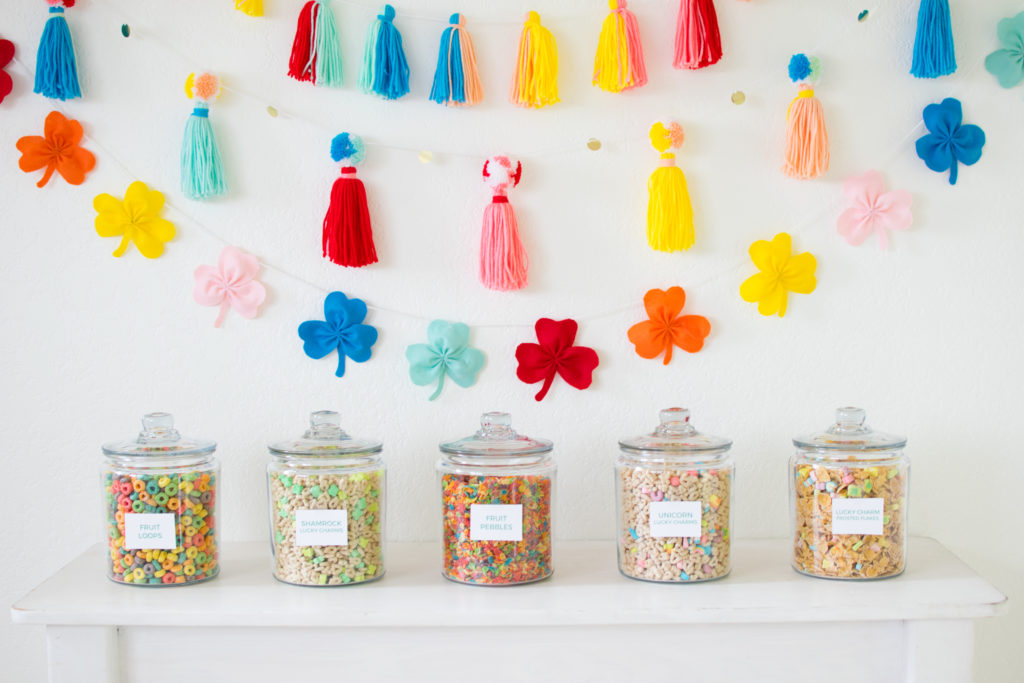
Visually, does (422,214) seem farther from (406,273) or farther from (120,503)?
(120,503)

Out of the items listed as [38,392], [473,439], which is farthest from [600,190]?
[38,392]

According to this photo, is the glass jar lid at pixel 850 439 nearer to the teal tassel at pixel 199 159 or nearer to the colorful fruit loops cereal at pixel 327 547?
the colorful fruit loops cereal at pixel 327 547

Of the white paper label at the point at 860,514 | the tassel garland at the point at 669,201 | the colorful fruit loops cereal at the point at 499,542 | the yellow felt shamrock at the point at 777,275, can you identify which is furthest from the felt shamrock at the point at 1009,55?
the colorful fruit loops cereal at the point at 499,542

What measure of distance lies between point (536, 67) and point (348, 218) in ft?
1.23

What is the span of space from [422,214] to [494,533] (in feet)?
1.74

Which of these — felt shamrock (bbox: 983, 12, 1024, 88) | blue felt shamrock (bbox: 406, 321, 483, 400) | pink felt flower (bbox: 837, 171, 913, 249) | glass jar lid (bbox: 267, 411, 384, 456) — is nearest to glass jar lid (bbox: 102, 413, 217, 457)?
glass jar lid (bbox: 267, 411, 384, 456)

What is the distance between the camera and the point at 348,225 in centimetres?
136

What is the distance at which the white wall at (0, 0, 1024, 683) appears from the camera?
1.40 metres

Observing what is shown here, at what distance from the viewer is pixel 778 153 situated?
4.63ft

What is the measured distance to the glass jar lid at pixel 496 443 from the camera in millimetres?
1191

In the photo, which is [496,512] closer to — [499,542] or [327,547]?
[499,542]

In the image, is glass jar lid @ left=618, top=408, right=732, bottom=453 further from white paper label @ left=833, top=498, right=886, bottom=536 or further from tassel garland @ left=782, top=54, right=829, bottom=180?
tassel garland @ left=782, top=54, right=829, bottom=180

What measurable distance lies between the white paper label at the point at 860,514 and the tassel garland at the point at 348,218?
0.77m

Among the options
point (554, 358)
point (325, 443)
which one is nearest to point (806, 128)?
point (554, 358)
